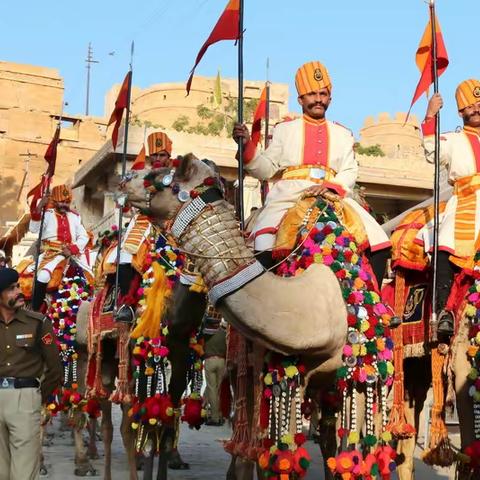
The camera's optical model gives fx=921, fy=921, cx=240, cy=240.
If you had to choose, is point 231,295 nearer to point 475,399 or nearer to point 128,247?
point 475,399

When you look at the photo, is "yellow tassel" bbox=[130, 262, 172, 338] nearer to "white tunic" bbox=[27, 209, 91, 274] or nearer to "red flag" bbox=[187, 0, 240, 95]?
"red flag" bbox=[187, 0, 240, 95]

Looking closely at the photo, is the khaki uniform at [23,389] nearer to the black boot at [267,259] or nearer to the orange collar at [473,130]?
the black boot at [267,259]

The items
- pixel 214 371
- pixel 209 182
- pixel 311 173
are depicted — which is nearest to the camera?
pixel 209 182

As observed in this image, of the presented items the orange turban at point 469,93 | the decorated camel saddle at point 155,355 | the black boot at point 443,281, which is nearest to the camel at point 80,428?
the decorated camel saddle at point 155,355

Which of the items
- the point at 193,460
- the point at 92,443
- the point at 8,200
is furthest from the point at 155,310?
the point at 8,200

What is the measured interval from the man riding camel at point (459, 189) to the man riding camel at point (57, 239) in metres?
6.21

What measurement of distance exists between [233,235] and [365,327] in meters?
1.07

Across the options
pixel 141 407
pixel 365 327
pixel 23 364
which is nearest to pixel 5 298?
pixel 23 364

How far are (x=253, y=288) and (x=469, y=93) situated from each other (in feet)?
10.6

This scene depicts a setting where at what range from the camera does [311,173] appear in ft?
23.5

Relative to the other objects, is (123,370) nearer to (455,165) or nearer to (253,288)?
(455,165)

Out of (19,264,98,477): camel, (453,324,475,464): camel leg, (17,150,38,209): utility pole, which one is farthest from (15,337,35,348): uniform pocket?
(17,150,38,209): utility pole

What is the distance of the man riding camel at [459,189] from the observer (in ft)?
23.9

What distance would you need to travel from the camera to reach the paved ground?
422 inches
